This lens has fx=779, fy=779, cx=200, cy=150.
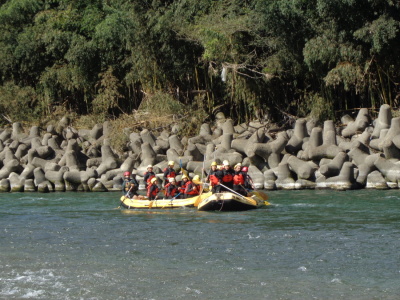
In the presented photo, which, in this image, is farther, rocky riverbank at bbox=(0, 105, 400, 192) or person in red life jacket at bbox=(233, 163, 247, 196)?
rocky riverbank at bbox=(0, 105, 400, 192)

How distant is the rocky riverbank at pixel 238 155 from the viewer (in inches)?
900

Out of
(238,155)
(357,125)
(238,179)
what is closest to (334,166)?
(238,155)

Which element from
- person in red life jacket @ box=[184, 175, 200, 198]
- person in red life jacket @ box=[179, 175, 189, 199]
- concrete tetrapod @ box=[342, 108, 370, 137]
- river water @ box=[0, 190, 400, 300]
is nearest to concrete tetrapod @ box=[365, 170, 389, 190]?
river water @ box=[0, 190, 400, 300]

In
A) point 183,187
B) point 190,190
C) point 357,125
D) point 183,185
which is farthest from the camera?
point 357,125

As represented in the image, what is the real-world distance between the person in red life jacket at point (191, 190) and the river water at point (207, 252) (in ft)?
3.20

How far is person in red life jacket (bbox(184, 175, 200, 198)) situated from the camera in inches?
819

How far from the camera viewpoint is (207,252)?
43.8 feet

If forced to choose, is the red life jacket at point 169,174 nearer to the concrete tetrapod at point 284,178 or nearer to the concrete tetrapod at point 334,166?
the concrete tetrapod at point 284,178

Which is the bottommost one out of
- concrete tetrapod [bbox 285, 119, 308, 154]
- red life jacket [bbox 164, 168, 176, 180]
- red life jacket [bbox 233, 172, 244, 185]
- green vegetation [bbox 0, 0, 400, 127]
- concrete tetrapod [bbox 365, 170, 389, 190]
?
concrete tetrapod [bbox 365, 170, 389, 190]

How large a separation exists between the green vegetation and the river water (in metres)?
7.59

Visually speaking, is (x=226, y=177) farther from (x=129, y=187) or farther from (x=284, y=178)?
(x=284, y=178)

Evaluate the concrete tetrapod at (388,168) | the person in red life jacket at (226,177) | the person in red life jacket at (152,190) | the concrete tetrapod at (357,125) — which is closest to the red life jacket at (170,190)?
the person in red life jacket at (152,190)

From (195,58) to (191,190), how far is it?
1224cm

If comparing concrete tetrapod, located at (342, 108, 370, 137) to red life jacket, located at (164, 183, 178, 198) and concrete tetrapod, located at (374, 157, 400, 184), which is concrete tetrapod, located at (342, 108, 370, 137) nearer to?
concrete tetrapod, located at (374, 157, 400, 184)
